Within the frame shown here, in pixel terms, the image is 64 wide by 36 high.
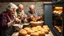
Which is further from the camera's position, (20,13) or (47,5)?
(47,5)

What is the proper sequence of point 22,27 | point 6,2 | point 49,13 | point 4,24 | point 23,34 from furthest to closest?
point 6,2 → point 49,13 → point 4,24 → point 22,27 → point 23,34

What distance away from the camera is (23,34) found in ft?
4.57

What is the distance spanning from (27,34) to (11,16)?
1.31 meters

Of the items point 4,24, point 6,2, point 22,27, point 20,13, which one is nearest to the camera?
point 22,27

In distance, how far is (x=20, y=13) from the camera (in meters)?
3.10

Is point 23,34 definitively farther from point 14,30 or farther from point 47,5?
point 47,5

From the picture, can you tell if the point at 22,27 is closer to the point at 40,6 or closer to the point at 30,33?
the point at 30,33

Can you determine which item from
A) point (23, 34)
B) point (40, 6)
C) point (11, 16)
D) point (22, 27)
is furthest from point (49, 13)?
point (23, 34)

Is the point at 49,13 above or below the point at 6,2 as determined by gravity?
below

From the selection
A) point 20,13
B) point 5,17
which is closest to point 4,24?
point 5,17

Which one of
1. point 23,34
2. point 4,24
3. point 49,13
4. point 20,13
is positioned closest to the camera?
point 23,34

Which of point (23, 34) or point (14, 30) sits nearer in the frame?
point (23, 34)

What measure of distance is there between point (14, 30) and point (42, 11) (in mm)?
2179

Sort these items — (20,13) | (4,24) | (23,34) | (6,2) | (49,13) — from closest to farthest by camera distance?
(23,34) < (4,24) < (20,13) < (49,13) < (6,2)
